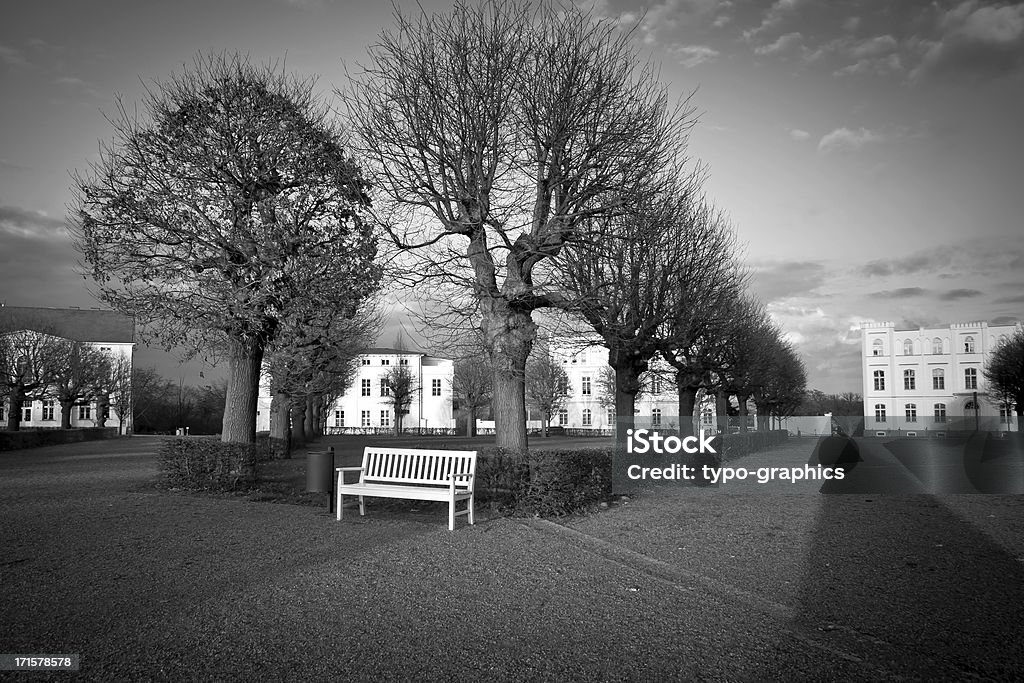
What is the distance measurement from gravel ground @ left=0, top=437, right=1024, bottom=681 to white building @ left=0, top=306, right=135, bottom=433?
59.6 m

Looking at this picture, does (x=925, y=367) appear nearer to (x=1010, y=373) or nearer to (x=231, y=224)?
(x=1010, y=373)

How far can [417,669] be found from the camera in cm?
400

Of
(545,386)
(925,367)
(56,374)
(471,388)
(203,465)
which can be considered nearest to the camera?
(203,465)

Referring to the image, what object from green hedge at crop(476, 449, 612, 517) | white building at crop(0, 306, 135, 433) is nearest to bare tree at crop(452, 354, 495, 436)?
white building at crop(0, 306, 135, 433)

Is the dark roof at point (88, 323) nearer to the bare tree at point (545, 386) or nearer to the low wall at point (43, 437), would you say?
the low wall at point (43, 437)

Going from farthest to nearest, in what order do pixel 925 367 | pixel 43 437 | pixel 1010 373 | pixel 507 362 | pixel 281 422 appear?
pixel 925 367, pixel 1010 373, pixel 43 437, pixel 281 422, pixel 507 362

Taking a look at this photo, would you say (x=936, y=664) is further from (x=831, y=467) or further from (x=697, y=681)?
(x=831, y=467)

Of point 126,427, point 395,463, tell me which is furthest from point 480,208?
point 126,427

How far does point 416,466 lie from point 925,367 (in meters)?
74.9

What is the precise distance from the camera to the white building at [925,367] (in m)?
69.1

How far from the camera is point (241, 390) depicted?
14.7 meters

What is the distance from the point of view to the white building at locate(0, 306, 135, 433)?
63.0m

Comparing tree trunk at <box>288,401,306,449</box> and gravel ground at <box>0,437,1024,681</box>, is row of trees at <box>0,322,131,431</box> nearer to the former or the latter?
tree trunk at <box>288,401,306,449</box>

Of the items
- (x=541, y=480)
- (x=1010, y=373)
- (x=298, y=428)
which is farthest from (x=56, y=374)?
(x=1010, y=373)
